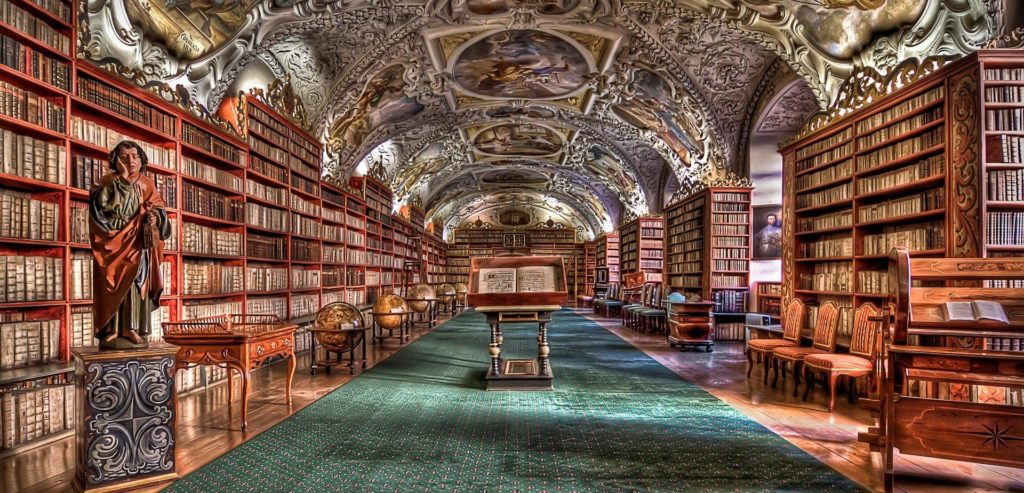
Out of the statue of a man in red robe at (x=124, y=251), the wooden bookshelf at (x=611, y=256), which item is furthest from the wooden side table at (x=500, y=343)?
the wooden bookshelf at (x=611, y=256)

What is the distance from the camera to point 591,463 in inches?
160

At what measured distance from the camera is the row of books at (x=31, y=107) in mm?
4336

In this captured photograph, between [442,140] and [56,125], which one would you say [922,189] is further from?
[442,140]

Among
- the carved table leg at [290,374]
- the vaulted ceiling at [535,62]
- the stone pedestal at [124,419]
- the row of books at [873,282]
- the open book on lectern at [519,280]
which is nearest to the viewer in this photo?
the stone pedestal at [124,419]

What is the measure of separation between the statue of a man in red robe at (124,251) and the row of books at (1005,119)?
7.30 meters

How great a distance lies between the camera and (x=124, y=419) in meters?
3.60

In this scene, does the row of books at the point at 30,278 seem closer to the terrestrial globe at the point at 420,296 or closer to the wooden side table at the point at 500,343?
the wooden side table at the point at 500,343

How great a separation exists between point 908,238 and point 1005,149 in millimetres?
1386

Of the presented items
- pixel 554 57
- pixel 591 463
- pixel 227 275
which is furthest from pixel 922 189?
pixel 227 275

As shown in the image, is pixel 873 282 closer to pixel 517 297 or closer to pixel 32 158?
pixel 517 297

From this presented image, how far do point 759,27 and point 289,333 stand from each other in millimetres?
8376

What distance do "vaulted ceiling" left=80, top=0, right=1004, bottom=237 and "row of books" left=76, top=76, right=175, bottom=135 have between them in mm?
325

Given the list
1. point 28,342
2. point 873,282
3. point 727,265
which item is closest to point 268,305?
point 28,342

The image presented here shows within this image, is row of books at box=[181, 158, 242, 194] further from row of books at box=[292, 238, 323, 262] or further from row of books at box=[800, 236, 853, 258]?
row of books at box=[800, 236, 853, 258]
